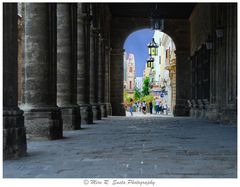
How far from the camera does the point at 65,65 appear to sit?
1503cm

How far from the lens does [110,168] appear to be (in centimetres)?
651

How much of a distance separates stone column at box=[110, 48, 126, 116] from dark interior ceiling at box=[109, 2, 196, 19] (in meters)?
2.48

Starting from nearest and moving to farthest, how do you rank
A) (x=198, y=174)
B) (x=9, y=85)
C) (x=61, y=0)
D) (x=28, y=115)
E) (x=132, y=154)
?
(x=198, y=174) < (x=9, y=85) < (x=132, y=154) < (x=28, y=115) < (x=61, y=0)

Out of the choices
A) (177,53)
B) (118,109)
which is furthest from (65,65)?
(177,53)

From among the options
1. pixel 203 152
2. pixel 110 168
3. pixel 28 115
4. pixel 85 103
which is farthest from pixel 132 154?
pixel 85 103

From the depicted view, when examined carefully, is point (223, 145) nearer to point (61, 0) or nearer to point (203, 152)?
point (203, 152)

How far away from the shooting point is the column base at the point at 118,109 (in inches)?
1337

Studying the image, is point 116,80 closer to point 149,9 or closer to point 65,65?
point 149,9

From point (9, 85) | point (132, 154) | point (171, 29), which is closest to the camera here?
point (9, 85)

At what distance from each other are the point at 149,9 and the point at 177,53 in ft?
11.4

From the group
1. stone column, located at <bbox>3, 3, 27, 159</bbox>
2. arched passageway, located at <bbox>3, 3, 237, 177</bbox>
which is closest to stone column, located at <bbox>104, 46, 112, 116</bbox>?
arched passageway, located at <bbox>3, 3, 237, 177</bbox>

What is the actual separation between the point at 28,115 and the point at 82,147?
200cm

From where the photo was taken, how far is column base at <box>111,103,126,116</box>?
34.0m

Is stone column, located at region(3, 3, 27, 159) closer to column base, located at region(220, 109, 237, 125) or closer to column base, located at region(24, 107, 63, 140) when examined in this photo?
column base, located at region(24, 107, 63, 140)
